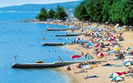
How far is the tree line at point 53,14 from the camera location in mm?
158163

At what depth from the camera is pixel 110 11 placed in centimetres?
10119

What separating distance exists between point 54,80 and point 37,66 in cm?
801

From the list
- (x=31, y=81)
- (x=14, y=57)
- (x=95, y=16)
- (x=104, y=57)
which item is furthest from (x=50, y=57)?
(x=95, y=16)

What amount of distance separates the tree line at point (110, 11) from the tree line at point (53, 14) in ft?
56.0

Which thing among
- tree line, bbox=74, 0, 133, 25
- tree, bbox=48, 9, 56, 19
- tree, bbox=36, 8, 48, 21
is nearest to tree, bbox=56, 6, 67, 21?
tree, bbox=48, 9, 56, 19

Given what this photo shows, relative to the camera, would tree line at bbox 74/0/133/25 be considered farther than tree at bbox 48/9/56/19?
No

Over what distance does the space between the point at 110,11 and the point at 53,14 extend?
69.3m

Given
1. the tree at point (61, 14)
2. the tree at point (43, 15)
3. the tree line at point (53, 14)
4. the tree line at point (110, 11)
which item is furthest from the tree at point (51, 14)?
the tree line at point (110, 11)

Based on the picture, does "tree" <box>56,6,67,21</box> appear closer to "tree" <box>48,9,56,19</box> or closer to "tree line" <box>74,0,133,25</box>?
"tree" <box>48,9,56,19</box>

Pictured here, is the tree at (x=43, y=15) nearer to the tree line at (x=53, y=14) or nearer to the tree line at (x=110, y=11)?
the tree line at (x=53, y=14)

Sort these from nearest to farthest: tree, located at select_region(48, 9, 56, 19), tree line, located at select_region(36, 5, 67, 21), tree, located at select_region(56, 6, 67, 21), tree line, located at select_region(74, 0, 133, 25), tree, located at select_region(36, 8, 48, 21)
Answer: tree line, located at select_region(74, 0, 133, 25) → tree, located at select_region(56, 6, 67, 21) → tree line, located at select_region(36, 5, 67, 21) → tree, located at select_region(36, 8, 48, 21) → tree, located at select_region(48, 9, 56, 19)

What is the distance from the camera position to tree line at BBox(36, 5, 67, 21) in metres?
158

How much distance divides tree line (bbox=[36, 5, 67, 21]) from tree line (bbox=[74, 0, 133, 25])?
1706 centimetres

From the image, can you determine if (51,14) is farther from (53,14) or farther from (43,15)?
(43,15)
